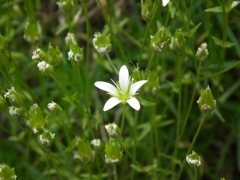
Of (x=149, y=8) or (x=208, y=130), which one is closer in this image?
(x=149, y=8)

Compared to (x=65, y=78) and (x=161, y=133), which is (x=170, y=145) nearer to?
(x=161, y=133)

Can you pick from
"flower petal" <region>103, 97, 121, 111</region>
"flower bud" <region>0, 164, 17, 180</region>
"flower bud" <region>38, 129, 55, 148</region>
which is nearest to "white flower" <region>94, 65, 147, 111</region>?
"flower petal" <region>103, 97, 121, 111</region>

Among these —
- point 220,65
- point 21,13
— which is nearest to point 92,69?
point 21,13

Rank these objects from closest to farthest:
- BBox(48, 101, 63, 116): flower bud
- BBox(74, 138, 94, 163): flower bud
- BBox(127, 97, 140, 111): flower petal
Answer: BBox(127, 97, 140, 111): flower petal
BBox(48, 101, 63, 116): flower bud
BBox(74, 138, 94, 163): flower bud

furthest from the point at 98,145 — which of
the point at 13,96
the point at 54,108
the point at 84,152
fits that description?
the point at 13,96

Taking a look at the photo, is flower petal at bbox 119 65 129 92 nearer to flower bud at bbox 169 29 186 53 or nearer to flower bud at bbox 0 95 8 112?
flower bud at bbox 169 29 186 53

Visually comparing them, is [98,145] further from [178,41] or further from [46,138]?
[178,41]
